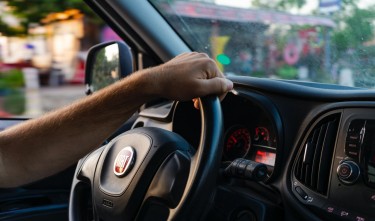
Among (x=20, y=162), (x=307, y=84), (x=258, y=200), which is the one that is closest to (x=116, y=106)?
(x=20, y=162)

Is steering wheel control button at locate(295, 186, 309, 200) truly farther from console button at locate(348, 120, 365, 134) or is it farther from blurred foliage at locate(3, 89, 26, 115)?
A: blurred foliage at locate(3, 89, 26, 115)

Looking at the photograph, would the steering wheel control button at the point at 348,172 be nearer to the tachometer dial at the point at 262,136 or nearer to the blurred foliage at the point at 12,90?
the tachometer dial at the point at 262,136

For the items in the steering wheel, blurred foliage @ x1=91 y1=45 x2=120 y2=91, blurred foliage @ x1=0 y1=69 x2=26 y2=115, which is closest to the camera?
the steering wheel

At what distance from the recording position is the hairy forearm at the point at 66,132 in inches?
54.2

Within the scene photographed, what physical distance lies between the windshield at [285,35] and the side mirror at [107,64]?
0.29m

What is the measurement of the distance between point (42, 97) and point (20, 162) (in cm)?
323

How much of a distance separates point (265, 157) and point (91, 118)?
75 cm

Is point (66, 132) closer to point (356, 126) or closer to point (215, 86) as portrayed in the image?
point (215, 86)

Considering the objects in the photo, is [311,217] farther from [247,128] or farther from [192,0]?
[192,0]

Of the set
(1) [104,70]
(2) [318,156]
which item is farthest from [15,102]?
(2) [318,156]

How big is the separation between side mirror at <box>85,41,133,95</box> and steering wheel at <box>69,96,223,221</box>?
831 mm

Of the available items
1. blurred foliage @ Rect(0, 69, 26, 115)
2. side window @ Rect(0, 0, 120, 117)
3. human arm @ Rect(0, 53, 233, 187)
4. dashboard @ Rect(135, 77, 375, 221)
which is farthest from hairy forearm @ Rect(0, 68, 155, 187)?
side window @ Rect(0, 0, 120, 117)

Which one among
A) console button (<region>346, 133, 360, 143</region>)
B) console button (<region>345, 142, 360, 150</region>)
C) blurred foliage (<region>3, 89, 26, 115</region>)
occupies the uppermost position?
console button (<region>346, 133, 360, 143</region>)

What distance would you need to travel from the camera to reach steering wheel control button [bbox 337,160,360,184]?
1518mm
